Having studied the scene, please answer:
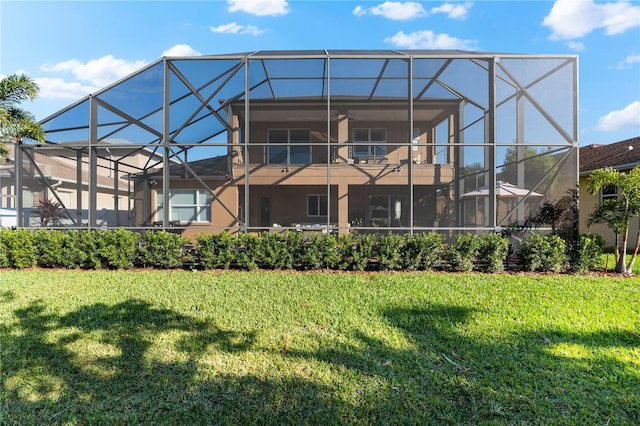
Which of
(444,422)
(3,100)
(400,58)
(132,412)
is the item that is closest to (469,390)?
(444,422)

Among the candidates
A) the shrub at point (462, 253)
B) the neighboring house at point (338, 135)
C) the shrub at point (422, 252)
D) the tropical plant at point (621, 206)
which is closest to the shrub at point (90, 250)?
the neighboring house at point (338, 135)

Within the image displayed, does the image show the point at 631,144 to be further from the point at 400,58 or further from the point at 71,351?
the point at 71,351

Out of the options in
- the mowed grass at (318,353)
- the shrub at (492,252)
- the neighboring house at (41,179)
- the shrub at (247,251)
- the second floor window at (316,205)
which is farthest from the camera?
the second floor window at (316,205)

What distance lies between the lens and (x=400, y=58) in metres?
9.04

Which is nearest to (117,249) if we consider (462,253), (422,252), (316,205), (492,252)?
(422,252)

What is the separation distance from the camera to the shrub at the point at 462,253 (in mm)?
7340

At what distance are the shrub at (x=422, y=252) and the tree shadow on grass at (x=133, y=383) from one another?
14.8 feet

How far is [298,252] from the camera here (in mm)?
7602

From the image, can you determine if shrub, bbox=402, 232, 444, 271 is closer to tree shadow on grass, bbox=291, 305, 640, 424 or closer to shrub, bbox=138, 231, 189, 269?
tree shadow on grass, bbox=291, 305, 640, 424

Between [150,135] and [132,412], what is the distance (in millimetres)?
9971

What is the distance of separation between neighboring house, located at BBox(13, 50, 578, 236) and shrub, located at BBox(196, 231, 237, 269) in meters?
0.80

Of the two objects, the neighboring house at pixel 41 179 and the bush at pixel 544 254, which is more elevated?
the neighboring house at pixel 41 179

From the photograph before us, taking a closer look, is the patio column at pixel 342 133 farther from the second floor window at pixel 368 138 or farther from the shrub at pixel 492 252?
the shrub at pixel 492 252

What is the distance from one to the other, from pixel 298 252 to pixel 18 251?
268 inches
